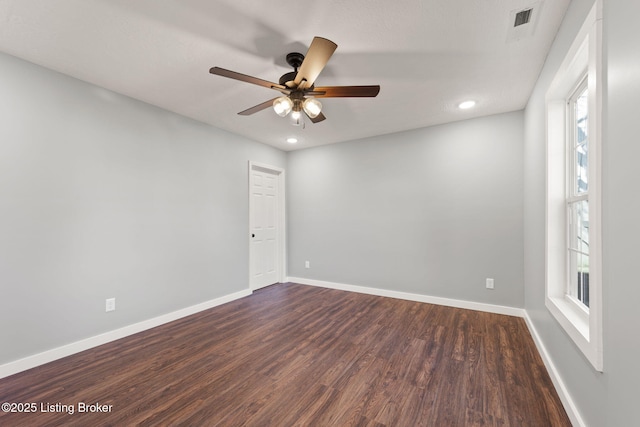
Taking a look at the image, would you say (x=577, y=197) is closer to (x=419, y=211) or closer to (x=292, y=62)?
(x=419, y=211)

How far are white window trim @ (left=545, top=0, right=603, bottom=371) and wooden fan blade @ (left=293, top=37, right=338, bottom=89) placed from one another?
51.4 inches

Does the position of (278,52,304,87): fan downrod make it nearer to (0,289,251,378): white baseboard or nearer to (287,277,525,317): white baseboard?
(0,289,251,378): white baseboard

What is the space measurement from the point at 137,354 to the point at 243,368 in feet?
3.58

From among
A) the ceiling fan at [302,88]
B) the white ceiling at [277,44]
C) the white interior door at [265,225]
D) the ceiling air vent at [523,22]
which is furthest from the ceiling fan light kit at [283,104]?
the white interior door at [265,225]

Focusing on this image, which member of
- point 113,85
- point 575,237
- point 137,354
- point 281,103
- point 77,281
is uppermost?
point 113,85

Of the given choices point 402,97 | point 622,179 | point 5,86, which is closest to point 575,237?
point 622,179

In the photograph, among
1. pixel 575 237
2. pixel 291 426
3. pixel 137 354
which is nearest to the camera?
pixel 291 426

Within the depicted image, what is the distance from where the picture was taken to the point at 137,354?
2.45 meters

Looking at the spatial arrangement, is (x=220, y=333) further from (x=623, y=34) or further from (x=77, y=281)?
(x=623, y=34)

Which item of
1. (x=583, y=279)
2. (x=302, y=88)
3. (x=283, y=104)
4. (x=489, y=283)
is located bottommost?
(x=489, y=283)

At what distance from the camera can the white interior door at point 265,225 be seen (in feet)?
14.8

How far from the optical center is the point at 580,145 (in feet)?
6.11

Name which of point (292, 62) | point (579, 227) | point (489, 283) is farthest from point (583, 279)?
point (292, 62)

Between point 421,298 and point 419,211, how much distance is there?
4.26 feet
